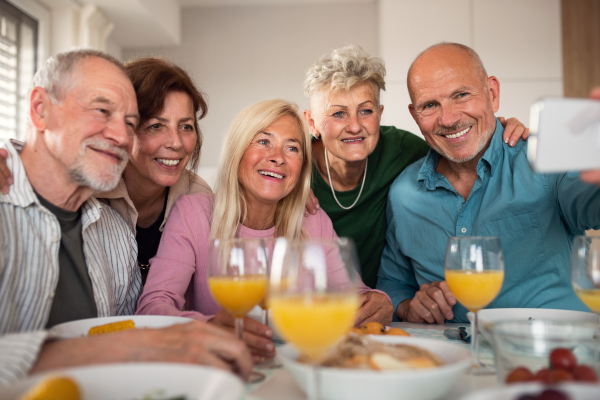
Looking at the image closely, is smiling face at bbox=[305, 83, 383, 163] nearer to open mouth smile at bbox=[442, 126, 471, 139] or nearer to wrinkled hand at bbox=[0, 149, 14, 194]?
open mouth smile at bbox=[442, 126, 471, 139]

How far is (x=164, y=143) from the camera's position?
6.20 feet

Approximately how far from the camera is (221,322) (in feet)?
3.94

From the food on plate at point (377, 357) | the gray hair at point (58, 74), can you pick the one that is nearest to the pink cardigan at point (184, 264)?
the gray hair at point (58, 74)

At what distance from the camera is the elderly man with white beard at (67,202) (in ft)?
3.95

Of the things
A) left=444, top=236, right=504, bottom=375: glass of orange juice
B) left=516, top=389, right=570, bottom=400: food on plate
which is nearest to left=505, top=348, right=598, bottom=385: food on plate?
left=516, top=389, right=570, bottom=400: food on plate

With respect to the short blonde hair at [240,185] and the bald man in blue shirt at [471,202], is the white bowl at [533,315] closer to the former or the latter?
the bald man in blue shirt at [471,202]

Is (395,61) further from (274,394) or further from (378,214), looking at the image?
(274,394)

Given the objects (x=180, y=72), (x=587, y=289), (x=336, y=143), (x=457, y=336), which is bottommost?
(x=457, y=336)

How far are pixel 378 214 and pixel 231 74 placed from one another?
318 centimetres

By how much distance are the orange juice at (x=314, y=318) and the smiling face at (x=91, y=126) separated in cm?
90

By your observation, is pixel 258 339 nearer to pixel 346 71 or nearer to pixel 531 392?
pixel 531 392

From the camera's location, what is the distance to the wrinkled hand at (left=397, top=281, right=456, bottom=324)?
148 cm

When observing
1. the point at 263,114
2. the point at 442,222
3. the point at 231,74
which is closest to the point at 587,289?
the point at 442,222

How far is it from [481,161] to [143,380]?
1600 mm
